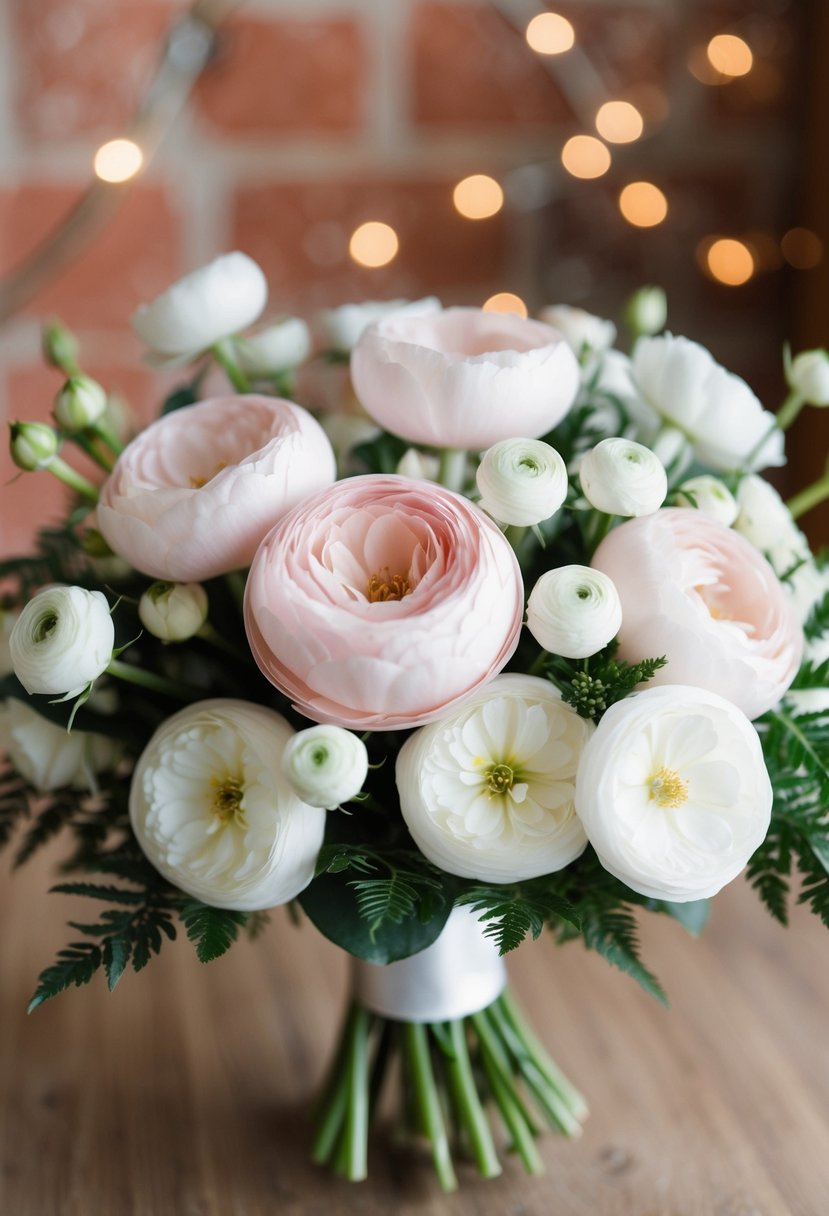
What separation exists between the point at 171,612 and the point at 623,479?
19 centimetres

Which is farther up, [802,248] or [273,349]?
[273,349]

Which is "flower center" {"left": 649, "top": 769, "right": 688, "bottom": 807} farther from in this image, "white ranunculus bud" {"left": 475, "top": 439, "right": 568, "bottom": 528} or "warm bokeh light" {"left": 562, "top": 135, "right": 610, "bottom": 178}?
"warm bokeh light" {"left": 562, "top": 135, "right": 610, "bottom": 178}

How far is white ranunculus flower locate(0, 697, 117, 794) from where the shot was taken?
1.85 feet

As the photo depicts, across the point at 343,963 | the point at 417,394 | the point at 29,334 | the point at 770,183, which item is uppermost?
the point at 417,394

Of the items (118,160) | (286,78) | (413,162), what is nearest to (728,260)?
(413,162)

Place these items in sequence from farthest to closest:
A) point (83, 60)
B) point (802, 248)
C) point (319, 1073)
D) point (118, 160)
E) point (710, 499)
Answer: point (802, 248), point (83, 60), point (118, 160), point (319, 1073), point (710, 499)

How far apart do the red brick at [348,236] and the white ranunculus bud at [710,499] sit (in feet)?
2.15

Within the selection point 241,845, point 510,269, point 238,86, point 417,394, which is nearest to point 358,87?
point 238,86

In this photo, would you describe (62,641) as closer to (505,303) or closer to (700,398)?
(700,398)

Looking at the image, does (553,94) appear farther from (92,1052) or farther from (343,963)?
(92,1052)

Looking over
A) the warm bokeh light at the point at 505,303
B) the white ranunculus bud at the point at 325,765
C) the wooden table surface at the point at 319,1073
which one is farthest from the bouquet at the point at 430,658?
the warm bokeh light at the point at 505,303

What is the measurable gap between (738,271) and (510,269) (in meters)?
0.22

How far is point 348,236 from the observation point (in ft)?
3.64

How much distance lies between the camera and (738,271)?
1.14m
